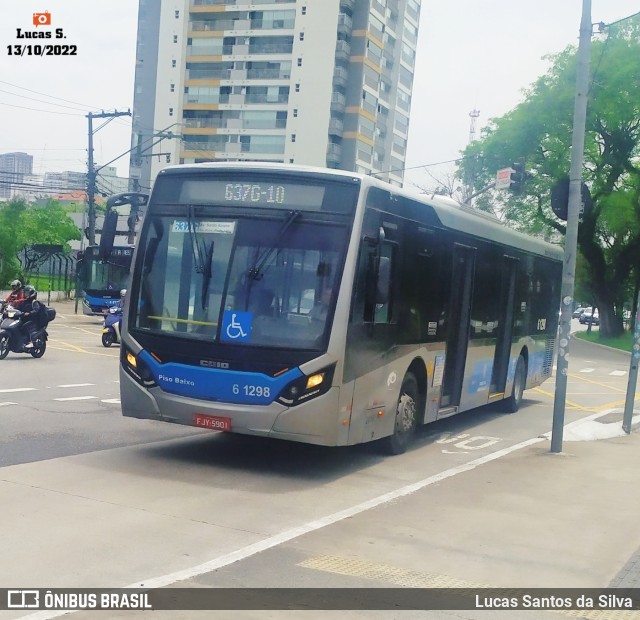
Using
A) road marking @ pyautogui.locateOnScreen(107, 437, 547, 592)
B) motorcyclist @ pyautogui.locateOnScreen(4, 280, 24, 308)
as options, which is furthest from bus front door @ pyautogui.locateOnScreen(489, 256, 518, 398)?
motorcyclist @ pyautogui.locateOnScreen(4, 280, 24, 308)

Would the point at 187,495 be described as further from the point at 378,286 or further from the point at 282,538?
the point at 378,286

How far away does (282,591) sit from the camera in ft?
19.4

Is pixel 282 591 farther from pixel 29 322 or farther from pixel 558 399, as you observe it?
pixel 29 322

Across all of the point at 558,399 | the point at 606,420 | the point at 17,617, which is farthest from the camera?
the point at 606,420

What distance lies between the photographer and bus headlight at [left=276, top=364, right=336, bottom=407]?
31.3ft

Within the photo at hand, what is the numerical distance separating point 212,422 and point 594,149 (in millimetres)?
46585

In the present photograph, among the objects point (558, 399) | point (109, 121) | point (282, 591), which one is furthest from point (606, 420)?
point (109, 121)

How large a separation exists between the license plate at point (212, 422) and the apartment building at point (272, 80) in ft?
202

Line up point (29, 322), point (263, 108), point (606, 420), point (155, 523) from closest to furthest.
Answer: point (155, 523) < point (606, 420) < point (29, 322) < point (263, 108)

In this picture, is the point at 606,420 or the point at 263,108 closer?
the point at 606,420

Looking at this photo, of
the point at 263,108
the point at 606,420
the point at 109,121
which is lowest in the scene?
the point at 606,420

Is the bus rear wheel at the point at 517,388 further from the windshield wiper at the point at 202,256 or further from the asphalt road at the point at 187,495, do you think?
the windshield wiper at the point at 202,256

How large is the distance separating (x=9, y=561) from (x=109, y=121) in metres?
43.0

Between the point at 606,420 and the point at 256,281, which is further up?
the point at 256,281
